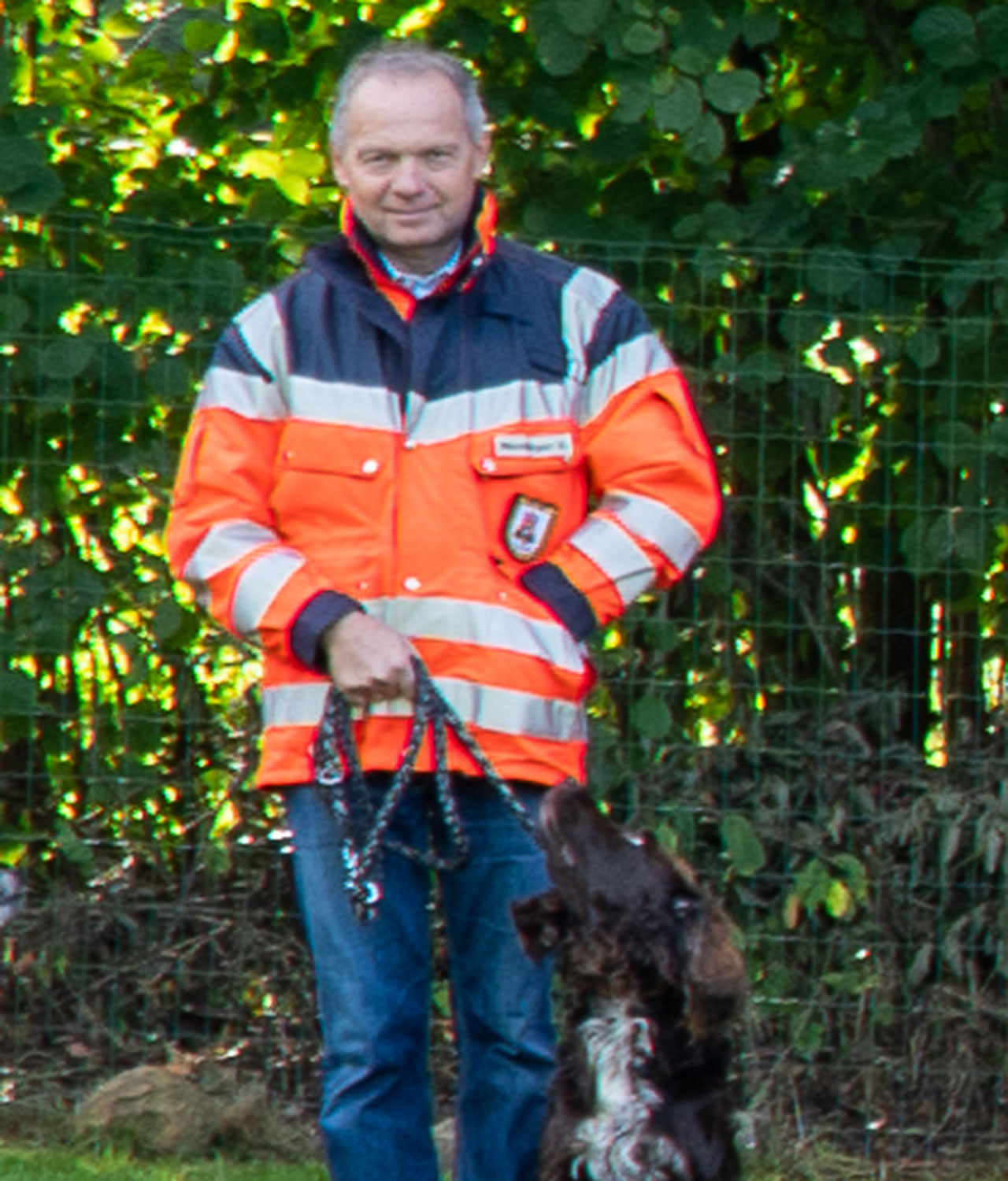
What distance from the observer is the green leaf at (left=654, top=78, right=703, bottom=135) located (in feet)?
17.8

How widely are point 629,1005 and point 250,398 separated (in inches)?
42.4

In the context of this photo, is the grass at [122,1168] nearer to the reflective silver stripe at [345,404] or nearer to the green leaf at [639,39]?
the reflective silver stripe at [345,404]

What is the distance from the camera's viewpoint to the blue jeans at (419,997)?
346 centimetres

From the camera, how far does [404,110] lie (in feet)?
11.5

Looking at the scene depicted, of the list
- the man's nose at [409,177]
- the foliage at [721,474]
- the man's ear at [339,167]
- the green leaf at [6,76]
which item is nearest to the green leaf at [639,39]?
the foliage at [721,474]

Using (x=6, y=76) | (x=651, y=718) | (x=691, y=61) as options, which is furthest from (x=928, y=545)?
(x=6, y=76)

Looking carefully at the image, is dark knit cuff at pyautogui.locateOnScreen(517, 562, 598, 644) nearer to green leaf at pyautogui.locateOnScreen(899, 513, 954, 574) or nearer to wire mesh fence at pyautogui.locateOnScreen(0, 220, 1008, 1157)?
wire mesh fence at pyautogui.locateOnScreen(0, 220, 1008, 1157)

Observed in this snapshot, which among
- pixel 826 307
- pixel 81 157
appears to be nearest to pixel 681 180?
pixel 826 307

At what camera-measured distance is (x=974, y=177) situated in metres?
5.97

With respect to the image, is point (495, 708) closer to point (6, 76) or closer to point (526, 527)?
point (526, 527)

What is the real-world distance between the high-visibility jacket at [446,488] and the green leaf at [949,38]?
2291mm

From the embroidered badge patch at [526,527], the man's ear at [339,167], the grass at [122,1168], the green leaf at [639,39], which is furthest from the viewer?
the green leaf at [639,39]

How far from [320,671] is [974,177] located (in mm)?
3155

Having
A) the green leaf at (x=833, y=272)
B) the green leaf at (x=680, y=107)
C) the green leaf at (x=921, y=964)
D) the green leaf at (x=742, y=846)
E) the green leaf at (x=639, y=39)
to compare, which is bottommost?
the green leaf at (x=921, y=964)
